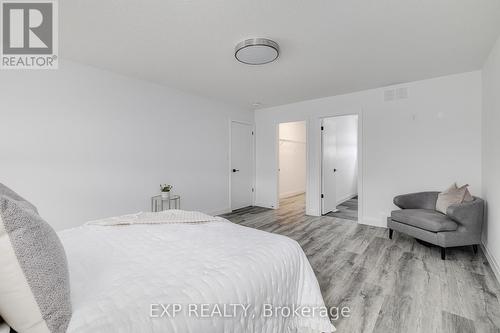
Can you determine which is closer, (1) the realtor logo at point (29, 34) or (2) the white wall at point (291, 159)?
(1) the realtor logo at point (29, 34)

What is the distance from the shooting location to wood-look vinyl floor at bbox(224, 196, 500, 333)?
1625mm

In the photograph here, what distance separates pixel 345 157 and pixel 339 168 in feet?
1.76

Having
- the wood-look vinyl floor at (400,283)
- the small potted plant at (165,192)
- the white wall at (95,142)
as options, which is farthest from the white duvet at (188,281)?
the small potted plant at (165,192)

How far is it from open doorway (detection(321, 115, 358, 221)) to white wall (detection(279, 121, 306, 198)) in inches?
49.0

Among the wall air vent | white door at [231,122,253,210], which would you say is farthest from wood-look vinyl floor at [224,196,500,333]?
the wall air vent

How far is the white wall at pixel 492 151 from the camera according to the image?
7.41 ft

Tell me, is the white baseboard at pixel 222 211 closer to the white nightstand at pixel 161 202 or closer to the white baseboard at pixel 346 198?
the white nightstand at pixel 161 202

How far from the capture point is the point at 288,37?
2.21 m

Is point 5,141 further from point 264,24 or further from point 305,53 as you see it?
point 305,53

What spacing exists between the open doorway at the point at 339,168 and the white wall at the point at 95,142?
8.26 feet

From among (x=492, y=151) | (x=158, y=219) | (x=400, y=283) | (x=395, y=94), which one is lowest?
(x=400, y=283)

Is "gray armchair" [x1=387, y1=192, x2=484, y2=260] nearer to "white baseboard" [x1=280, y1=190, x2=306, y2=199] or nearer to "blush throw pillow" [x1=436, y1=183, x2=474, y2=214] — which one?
"blush throw pillow" [x1=436, y1=183, x2=474, y2=214]

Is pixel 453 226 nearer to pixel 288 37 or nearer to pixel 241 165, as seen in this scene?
pixel 288 37

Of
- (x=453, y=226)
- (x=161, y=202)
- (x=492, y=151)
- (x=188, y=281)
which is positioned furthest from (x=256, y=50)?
(x=453, y=226)
